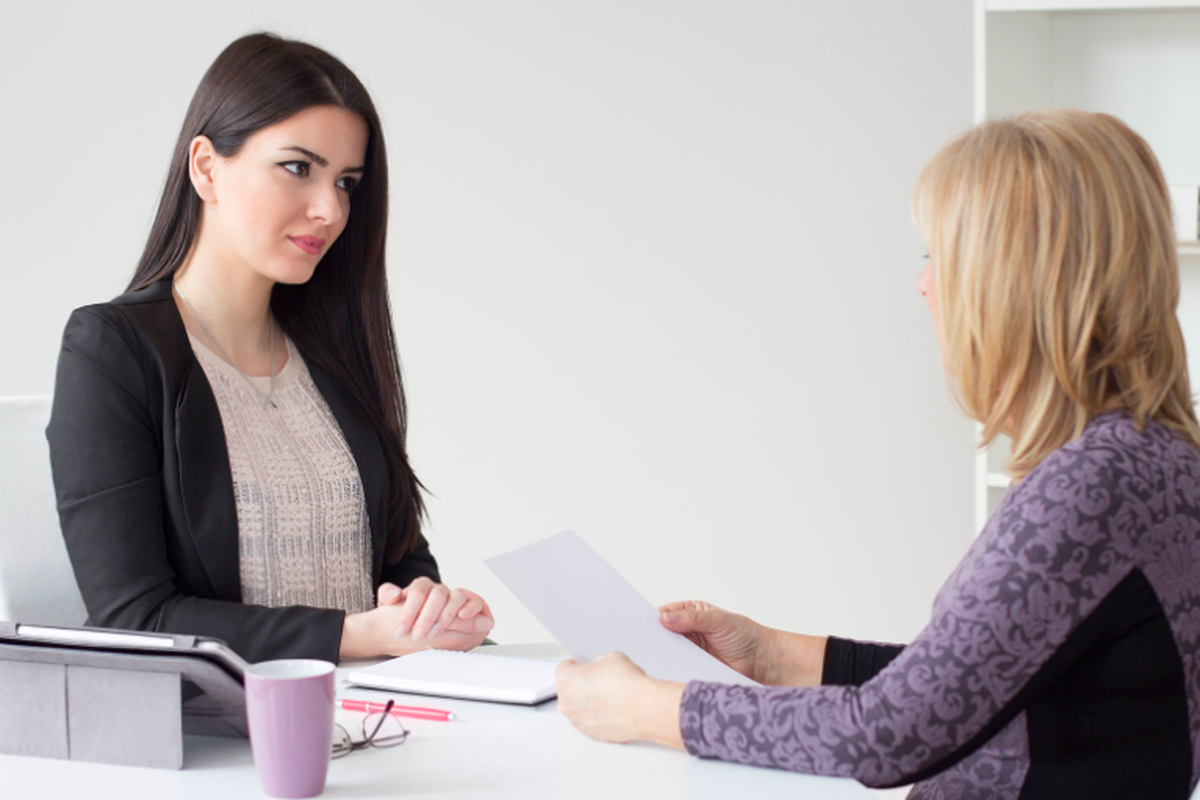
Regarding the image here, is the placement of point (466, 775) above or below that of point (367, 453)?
below

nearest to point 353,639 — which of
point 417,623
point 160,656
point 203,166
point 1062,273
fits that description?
point 417,623

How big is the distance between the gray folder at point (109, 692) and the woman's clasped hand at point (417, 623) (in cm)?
33

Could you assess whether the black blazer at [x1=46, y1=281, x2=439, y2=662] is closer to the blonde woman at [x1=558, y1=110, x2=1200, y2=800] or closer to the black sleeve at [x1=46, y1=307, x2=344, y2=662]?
the black sleeve at [x1=46, y1=307, x2=344, y2=662]

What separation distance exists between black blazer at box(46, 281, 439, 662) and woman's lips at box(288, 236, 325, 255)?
196 mm

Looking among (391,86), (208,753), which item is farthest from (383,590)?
(391,86)

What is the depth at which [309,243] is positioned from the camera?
1.75m

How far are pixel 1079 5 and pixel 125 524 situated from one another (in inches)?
82.4

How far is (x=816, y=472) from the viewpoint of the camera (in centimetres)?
329

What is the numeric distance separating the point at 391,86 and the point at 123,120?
73 centimetres

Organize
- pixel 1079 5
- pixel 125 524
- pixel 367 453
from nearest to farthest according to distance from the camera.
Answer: pixel 125 524 → pixel 367 453 → pixel 1079 5

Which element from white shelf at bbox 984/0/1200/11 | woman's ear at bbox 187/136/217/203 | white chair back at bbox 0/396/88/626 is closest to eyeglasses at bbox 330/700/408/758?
white chair back at bbox 0/396/88/626

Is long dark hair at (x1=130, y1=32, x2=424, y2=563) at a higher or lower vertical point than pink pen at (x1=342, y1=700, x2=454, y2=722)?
higher

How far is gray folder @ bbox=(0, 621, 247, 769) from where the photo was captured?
3.22 feet

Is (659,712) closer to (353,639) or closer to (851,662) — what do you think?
(851,662)
